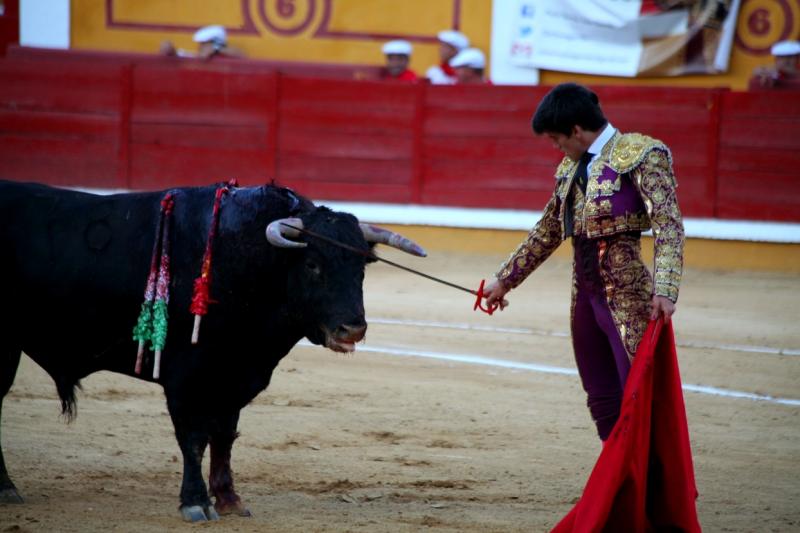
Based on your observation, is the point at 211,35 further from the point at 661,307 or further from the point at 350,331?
the point at 661,307

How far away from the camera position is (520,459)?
4309mm

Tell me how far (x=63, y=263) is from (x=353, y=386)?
182cm

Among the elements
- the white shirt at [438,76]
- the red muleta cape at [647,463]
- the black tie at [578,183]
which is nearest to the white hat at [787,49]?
the white shirt at [438,76]

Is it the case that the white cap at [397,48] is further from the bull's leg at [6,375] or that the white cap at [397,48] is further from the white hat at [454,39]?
the bull's leg at [6,375]

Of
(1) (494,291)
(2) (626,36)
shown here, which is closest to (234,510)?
(1) (494,291)

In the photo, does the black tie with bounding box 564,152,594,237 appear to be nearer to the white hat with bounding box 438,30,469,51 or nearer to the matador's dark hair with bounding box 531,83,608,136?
the matador's dark hair with bounding box 531,83,608,136

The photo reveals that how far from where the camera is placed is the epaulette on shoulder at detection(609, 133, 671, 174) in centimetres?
318

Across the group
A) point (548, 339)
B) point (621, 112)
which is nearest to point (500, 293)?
point (548, 339)

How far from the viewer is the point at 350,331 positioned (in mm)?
3459

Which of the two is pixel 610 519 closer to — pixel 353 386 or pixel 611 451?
pixel 611 451

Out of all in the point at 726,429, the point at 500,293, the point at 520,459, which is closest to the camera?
the point at 500,293

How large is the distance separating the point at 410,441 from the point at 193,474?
1113 millimetres

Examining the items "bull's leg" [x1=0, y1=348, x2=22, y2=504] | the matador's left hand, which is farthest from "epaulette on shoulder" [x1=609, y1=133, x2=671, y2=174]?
"bull's leg" [x1=0, y1=348, x2=22, y2=504]

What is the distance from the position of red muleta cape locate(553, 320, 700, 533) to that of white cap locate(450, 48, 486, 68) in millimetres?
6579
